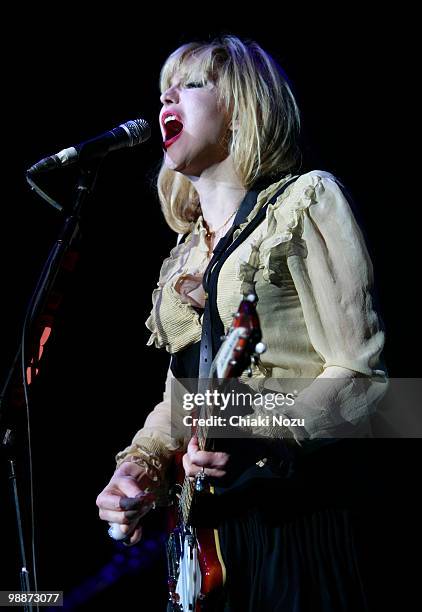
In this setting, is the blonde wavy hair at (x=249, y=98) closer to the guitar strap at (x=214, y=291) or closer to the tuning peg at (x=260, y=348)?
the guitar strap at (x=214, y=291)

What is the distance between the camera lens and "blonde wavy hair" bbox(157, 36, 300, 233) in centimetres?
187

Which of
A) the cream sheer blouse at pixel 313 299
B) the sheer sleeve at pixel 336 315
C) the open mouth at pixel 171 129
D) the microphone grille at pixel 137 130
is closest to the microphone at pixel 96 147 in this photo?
the microphone grille at pixel 137 130

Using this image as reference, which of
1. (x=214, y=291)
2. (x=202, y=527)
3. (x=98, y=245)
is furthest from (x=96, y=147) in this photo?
(x=98, y=245)

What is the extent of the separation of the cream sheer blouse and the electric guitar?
20cm

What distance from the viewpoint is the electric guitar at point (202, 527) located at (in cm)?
118

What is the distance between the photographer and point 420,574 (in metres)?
1.66

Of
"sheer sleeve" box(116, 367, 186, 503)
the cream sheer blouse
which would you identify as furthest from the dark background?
the cream sheer blouse

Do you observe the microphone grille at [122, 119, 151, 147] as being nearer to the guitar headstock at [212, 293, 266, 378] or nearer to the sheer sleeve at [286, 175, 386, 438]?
the sheer sleeve at [286, 175, 386, 438]

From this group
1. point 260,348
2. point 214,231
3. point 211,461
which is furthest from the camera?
point 214,231

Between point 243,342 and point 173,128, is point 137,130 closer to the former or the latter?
point 173,128

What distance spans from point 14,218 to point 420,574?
2277 millimetres

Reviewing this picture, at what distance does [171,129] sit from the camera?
1.93 m

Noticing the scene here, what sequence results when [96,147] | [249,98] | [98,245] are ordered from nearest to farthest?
[96,147] → [249,98] → [98,245]

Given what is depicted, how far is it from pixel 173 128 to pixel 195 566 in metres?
1.22
